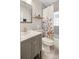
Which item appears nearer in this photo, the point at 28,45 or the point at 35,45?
the point at 28,45

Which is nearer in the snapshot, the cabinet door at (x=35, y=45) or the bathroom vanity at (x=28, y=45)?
the bathroom vanity at (x=28, y=45)

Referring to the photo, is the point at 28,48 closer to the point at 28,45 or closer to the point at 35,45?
the point at 28,45

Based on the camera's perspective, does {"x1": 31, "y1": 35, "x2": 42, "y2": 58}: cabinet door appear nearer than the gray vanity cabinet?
No

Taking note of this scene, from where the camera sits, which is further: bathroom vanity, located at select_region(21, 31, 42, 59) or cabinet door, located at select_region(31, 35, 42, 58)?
cabinet door, located at select_region(31, 35, 42, 58)

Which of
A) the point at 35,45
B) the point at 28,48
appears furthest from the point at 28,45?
the point at 35,45

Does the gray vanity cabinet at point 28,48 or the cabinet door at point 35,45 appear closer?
the gray vanity cabinet at point 28,48

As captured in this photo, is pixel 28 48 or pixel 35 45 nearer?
pixel 28 48
